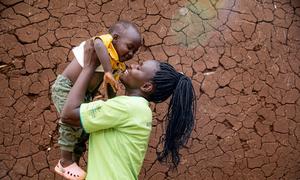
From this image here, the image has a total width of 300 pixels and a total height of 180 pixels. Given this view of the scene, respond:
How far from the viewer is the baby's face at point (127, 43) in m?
2.69

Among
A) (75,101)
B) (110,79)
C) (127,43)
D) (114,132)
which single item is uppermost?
(127,43)

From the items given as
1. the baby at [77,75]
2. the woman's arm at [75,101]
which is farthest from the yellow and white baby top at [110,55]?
the woman's arm at [75,101]

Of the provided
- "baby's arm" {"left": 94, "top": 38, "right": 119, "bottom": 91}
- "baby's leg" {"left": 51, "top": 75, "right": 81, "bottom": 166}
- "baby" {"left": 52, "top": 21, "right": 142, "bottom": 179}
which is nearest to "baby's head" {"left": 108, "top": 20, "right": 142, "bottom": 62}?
"baby" {"left": 52, "top": 21, "right": 142, "bottom": 179}

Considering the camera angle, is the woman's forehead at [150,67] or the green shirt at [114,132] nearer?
the green shirt at [114,132]

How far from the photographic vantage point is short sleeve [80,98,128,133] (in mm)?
2307

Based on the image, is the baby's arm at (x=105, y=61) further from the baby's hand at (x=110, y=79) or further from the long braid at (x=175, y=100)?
the long braid at (x=175, y=100)

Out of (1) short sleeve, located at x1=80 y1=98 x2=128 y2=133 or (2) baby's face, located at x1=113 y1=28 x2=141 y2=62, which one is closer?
(1) short sleeve, located at x1=80 y1=98 x2=128 y2=133

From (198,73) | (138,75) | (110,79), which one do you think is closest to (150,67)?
(138,75)

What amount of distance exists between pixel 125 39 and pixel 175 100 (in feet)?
1.45

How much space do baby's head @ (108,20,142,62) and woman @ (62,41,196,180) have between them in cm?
20

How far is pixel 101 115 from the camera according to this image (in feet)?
7.56

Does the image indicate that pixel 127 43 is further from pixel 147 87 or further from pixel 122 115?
pixel 122 115

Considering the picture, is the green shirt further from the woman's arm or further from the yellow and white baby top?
the yellow and white baby top

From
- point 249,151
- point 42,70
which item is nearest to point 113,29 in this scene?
point 42,70
